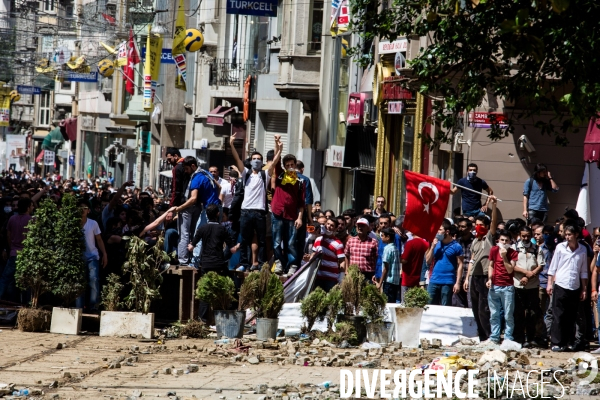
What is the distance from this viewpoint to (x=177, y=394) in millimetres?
10734

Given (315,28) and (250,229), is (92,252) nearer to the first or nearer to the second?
(250,229)

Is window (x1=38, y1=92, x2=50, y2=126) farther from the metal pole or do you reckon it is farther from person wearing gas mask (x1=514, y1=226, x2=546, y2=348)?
person wearing gas mask (x1=514, y1=226, x2=546, y2=348)

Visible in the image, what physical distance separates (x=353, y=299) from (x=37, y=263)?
14.1ft

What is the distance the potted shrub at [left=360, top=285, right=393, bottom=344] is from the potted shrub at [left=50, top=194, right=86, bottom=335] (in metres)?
3.94

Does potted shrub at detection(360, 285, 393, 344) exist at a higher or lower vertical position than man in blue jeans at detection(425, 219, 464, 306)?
lower

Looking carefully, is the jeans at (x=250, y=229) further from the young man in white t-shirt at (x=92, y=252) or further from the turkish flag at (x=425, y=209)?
the turkish flag at (x=425, y=209)

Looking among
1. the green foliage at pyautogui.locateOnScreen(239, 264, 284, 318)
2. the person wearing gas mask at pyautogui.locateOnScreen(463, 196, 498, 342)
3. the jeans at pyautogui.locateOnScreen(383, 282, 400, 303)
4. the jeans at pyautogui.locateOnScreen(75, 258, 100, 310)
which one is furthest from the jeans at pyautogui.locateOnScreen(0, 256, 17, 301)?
the person wearing gas mask at pyautogui.locateOnScreen(463, 196, 498, 342)

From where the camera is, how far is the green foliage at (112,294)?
15.7m

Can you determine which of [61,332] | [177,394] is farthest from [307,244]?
[177,394]

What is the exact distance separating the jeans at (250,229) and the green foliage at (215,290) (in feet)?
6.11

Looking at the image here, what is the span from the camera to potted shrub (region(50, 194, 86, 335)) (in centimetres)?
1552

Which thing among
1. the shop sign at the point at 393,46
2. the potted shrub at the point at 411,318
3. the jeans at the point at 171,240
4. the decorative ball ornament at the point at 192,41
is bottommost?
the potted shrub at the point at 411,318

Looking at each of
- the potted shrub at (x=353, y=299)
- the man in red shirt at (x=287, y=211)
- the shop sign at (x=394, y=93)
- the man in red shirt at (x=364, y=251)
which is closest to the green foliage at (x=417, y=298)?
the potted shrub at (x=353, y=299)

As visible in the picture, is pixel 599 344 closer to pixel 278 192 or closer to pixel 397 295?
pixel 397 295
